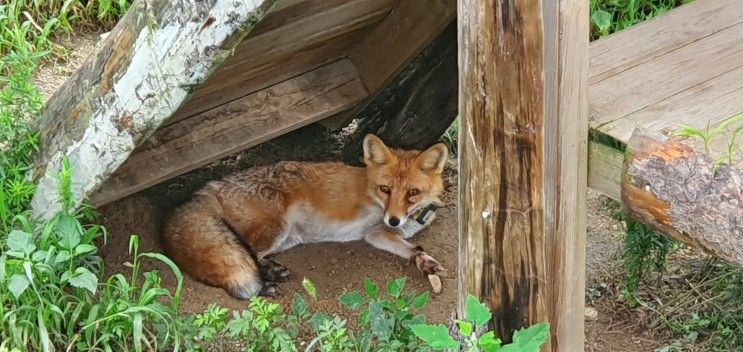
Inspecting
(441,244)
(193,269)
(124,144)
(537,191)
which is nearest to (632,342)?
(441,244)

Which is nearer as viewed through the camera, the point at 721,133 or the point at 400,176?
the point at 721,133

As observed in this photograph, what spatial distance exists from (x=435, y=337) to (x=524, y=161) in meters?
0.59

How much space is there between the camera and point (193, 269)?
4.30 m

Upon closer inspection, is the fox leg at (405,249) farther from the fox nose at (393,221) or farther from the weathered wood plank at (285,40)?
the weathered wood plank at (285,40)

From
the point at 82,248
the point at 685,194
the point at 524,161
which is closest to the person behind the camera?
the point at 685,194

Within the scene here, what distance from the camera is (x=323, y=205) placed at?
4871 millimetres

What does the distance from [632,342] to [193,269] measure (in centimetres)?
195

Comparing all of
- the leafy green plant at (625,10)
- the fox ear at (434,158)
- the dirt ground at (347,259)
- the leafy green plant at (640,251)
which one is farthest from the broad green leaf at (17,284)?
the leafy green plant at (625,10)

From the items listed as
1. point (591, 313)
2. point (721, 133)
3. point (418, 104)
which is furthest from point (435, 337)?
point (418, 104)

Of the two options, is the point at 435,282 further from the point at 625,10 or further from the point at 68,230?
the point at 625,10

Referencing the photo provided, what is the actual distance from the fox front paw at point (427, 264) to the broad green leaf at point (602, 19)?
5.88 ft

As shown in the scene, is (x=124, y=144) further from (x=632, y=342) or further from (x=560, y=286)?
(x=632, y=342)

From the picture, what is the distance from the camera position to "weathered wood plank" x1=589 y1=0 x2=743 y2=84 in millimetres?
3193

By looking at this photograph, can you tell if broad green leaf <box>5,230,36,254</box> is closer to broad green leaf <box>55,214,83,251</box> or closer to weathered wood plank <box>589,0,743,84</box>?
broad green leaf <box>55,214,83,251</box>
